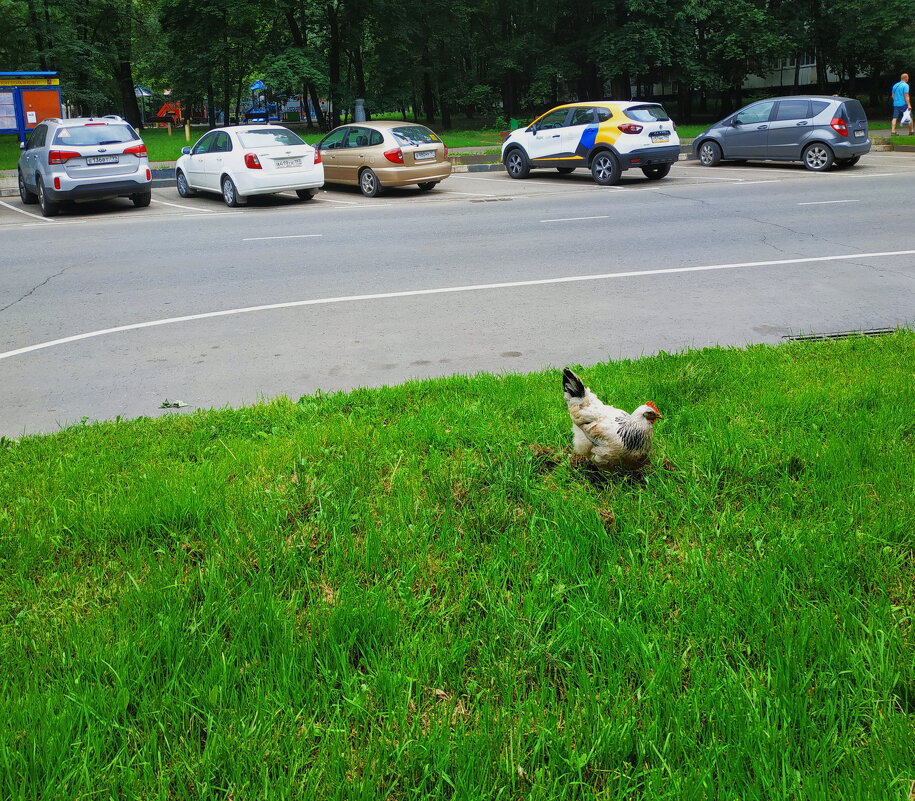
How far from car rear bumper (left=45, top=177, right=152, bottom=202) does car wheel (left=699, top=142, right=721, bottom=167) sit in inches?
569

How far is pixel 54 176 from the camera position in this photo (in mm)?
16375

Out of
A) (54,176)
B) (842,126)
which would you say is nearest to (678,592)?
(54,176)

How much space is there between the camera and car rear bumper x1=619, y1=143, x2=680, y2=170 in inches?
741

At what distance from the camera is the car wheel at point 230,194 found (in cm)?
1770

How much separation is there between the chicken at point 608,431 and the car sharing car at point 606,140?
52.2 feet

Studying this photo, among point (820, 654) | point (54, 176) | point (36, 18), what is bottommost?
point (820, 654)

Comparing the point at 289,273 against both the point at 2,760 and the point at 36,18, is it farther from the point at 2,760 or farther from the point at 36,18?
the point at 36,18

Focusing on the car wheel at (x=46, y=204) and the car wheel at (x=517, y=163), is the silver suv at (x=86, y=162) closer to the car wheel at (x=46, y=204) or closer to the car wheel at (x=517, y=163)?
the car wheel at (x=46, y=204)

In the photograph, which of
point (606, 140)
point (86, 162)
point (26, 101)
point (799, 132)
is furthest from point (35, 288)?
point (26, 101)

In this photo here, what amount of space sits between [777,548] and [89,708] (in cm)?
250

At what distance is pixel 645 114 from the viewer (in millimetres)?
18922

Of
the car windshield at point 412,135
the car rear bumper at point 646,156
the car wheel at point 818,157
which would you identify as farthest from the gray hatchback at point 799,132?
the car windshield at point 412,135

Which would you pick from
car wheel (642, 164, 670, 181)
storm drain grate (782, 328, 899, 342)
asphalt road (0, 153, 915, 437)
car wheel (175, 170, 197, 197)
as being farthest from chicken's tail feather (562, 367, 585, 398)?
car wheel (175, 170, 197, 197)

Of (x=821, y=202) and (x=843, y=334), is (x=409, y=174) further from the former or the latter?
(x=843, y=334)
